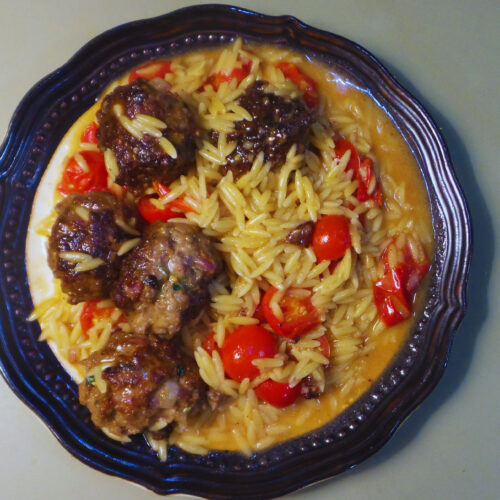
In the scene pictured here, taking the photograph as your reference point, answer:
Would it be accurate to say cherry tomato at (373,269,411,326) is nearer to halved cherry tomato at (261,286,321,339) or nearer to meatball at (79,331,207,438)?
halved cherry tomato at (261,286,321,339)

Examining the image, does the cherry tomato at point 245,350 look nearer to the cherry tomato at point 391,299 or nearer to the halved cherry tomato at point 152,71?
the cherry tomato at point 391,299

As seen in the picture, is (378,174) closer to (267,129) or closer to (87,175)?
(267,129)

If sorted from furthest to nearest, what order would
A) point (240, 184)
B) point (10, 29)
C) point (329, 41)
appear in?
point (10, 29), point (329, 41), point (240, 184)

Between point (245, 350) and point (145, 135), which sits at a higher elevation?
point (145, 135)

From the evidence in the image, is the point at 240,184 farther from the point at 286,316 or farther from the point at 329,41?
the point at 329,41

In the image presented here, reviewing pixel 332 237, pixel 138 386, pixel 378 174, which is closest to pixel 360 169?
pixel 378 174

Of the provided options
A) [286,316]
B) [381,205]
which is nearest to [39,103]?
[286,316]
